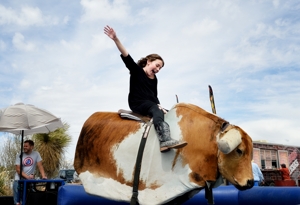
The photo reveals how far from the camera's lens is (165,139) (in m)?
2.38

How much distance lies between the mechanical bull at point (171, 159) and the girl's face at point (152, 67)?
0.46 m

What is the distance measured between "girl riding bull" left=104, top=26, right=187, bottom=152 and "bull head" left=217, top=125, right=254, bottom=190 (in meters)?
0.41

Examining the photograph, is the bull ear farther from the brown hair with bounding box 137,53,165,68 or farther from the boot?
the brown hair with bounding box 137,53,165,68

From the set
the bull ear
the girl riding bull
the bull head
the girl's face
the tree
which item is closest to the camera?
the bull ear

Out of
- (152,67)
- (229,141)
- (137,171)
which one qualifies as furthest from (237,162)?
(152,67)

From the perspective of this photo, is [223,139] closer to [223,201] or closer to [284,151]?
[223,201]

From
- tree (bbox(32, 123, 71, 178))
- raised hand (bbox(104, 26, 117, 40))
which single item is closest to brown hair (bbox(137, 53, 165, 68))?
raised hand (bbox(104, 26, 117, 40))

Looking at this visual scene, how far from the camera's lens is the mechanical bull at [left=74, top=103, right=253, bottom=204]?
2.32m

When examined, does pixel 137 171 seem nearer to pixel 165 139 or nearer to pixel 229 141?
pixel 165 139

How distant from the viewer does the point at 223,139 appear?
2191 millimetres

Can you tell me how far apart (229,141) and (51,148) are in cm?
1409

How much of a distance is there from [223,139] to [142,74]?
3.15 feet

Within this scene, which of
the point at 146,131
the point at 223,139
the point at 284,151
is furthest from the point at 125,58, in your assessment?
the point at 284,151

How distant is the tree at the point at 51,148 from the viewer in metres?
15.2
